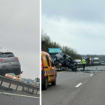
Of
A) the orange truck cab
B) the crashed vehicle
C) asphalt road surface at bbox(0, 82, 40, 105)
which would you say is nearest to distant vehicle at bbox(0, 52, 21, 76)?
asphalt road surface at bbox(0, 82, 40, 105)

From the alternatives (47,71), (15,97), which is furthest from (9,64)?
(47,71)

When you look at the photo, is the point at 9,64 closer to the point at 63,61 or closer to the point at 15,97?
the point at 15,97

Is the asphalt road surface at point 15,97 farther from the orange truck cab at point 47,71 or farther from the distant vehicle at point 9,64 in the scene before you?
the orange truck cab at point 47,71

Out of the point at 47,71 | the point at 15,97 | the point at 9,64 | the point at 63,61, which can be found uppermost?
the point at 9,64

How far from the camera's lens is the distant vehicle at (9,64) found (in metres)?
2.44

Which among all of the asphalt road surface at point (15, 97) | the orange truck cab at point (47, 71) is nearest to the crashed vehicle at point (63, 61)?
the orange truck cab at point (47, 71)

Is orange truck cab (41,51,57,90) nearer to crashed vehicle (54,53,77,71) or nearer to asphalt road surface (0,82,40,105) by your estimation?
asphalt road surface (0,82,40,105)

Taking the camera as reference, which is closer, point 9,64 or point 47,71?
point 9,64

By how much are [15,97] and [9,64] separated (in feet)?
1.09

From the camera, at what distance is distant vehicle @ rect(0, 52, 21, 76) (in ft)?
8.01

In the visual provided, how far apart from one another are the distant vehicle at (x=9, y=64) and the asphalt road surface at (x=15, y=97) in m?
0.14

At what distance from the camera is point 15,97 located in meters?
2.52

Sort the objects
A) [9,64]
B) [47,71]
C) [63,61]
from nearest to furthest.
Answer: [9,64], [47,71], [63,61]

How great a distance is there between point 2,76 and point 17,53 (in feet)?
0.85
